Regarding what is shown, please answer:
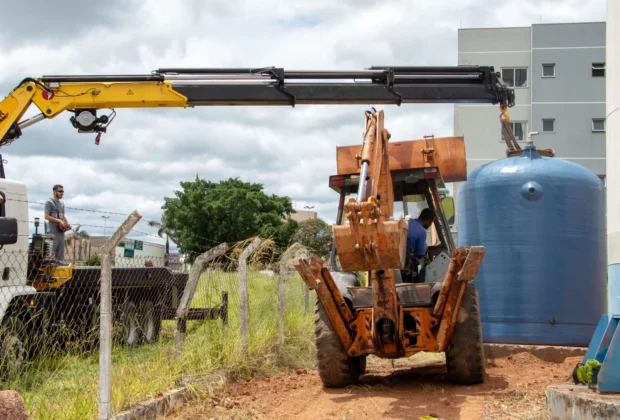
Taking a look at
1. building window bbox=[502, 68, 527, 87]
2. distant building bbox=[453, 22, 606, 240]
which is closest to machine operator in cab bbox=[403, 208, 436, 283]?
distant building bbox=[453, 22, 606, 240]

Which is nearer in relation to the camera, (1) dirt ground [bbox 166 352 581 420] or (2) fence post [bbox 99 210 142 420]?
(2) fence post [bbox 99 210 142 420]

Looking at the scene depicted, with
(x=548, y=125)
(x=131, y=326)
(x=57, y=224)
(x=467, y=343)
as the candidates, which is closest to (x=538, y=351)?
(x=467, y=343)

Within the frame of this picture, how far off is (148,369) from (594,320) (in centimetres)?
619

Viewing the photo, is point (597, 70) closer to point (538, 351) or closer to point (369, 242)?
point (538, 351)

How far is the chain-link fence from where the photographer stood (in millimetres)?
5910

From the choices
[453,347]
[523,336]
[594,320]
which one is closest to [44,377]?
[453,347]

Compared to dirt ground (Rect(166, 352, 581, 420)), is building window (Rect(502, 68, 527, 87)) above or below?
above

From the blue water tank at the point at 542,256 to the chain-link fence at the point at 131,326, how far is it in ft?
9.25

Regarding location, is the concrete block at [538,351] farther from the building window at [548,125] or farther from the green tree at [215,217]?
the green tree at [215,217]

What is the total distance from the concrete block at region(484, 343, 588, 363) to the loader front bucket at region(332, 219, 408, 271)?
4536 millimetres

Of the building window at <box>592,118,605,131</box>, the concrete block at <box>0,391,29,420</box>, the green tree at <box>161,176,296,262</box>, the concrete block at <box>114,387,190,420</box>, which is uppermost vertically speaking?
the building window at <box>592,118,605,131</box>

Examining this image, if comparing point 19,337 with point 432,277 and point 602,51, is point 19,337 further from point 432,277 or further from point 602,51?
point 602,51

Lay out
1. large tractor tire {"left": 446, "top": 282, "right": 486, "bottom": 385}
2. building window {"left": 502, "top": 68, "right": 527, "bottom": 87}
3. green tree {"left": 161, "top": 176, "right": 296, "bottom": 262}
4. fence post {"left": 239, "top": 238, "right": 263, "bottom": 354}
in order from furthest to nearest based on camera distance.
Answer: green tree {"left": 161, "top": 176, "right": 296, "bottom": 262}, building window {"left": 502, "top": 68, "right": 527, "bottom": 87}, fence post {"left": 239, "top": 238, "right": 263, "bottom": 354}, large tractor tire {"left": 446, "top": 282, "right": 486, "bottom": 385}

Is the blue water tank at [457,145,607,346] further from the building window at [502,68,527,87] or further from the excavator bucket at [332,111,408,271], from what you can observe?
the building window at [502,68,527,87]
